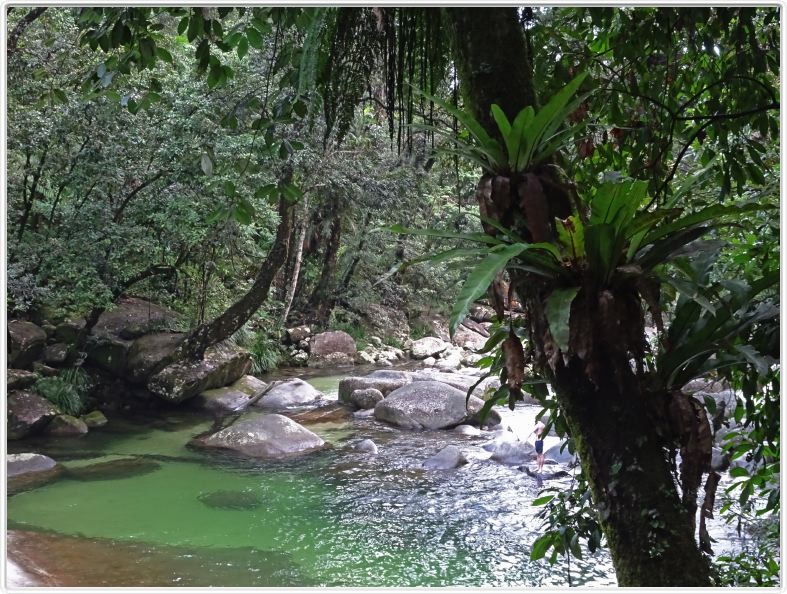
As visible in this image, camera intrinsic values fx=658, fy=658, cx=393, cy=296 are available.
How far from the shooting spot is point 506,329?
1.53m

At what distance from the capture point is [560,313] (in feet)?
3.50

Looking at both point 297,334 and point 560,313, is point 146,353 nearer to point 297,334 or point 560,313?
point 297,334

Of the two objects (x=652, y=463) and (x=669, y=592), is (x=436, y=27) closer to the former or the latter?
(x=652, y=463)

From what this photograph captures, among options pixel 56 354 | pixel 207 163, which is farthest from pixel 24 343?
pixel 207 163

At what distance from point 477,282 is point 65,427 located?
7393mm

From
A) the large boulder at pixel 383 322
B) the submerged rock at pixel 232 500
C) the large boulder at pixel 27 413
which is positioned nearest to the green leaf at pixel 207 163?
the submerged rock at pixel 232 500

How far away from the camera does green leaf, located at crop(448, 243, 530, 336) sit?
0.99 meters

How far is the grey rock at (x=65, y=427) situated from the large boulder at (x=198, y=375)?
4.01 feet

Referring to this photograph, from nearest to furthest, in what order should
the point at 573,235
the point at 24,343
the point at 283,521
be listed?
the point at 573,235 < the point at 283,521 < the point at 24,343

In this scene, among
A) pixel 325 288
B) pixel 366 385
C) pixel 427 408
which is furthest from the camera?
pixel 325 288

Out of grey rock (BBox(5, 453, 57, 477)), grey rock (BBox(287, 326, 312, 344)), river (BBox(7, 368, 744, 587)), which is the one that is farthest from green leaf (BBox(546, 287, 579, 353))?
grey rock (BBox(287, 326, 312, 344))

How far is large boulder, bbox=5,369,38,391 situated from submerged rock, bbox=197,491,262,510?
124 inches

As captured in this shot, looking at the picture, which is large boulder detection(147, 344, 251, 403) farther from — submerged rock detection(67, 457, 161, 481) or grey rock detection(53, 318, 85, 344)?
submerged rock detection(67, 457, 161, 481)

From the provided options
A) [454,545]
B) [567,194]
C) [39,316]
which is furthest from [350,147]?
[567,194]
